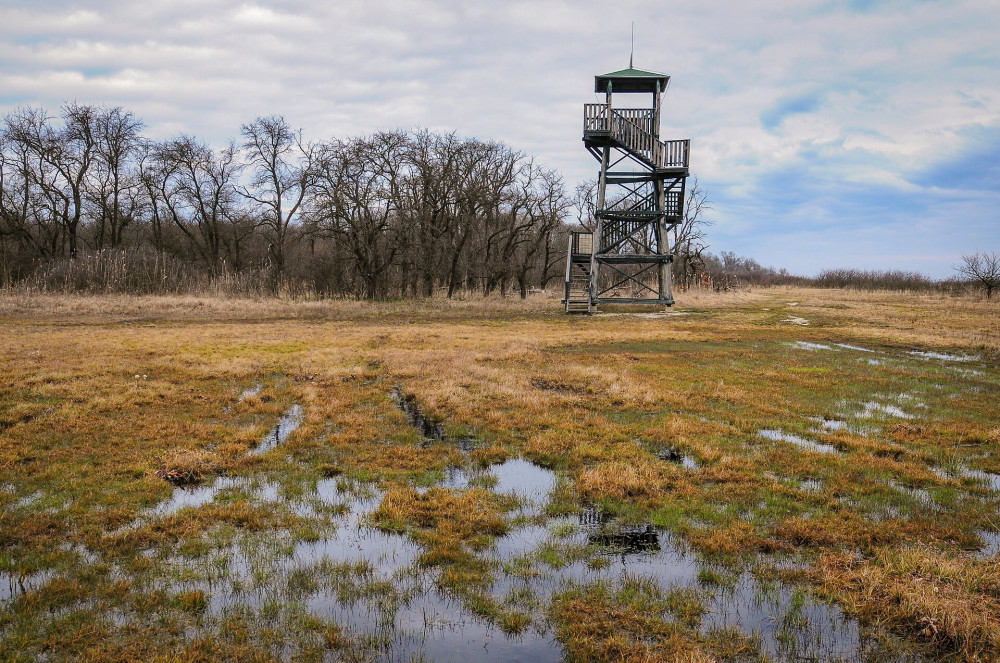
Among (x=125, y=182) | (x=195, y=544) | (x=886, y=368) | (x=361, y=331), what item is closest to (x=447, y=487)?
(x=195, y=544)

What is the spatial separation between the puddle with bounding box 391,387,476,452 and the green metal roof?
20628mm

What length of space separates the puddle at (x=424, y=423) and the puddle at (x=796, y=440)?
149 inches

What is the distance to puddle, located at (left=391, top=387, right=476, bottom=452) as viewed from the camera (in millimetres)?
7430

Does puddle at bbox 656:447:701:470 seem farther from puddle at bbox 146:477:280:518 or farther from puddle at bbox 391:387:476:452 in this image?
puddle at bbox 146:477:280:518

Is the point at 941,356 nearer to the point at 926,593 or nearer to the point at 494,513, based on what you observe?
the point at 926,593

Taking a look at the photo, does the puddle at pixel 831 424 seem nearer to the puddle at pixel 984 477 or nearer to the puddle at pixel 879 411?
the puddle at pixel 879 411

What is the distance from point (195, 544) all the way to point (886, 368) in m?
13.3

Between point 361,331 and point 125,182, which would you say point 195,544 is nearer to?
point 361,331

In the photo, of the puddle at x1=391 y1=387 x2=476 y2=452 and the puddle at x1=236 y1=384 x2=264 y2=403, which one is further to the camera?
the puddle at x1=236 y1=384 x2=264 y2=403

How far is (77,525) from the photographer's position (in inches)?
191

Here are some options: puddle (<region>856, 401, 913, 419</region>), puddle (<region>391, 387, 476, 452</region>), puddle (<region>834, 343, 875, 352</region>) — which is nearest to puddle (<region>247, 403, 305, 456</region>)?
puddle (<region>391, 387, 476, 452</region>)

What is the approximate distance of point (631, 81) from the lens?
25.9 m

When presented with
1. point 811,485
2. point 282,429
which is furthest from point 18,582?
point 811,485

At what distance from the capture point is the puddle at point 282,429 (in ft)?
23.4
